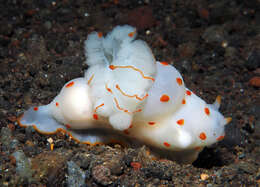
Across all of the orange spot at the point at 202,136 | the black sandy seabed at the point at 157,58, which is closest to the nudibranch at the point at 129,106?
the orange spot at the point at 202,136

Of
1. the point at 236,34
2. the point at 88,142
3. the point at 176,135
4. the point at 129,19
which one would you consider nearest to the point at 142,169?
the point at 176,135

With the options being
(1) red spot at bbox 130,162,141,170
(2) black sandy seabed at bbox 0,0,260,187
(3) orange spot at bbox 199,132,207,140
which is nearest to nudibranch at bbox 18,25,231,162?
(3) orange spot at bbox 199,132,207,140

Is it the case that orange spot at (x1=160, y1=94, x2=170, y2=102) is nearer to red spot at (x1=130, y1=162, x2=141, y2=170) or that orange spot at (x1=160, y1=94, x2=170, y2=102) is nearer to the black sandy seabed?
the black sandy seabed

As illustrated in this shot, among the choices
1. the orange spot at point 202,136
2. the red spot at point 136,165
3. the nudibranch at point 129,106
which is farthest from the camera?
the orange spot at point 202,136

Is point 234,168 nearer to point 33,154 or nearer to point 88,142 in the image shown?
point 88,142

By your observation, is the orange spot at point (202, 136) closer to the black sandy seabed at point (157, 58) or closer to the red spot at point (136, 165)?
the black sandy seabed at point (157, 58)

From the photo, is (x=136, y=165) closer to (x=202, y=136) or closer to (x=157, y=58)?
(x=202, y=136)
